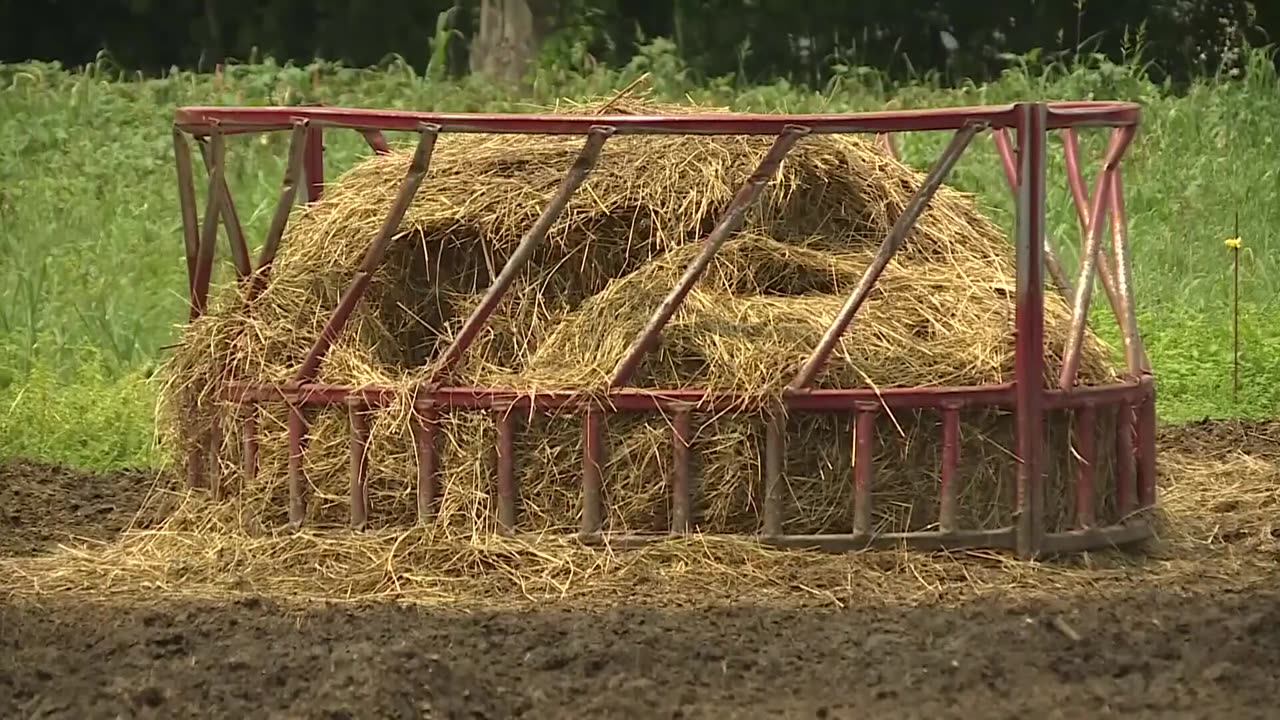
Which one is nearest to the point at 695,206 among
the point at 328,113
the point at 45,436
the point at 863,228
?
the point at 863,228

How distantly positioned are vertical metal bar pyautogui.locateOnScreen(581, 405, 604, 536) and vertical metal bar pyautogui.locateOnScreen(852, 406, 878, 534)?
79cm

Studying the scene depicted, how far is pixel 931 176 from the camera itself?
6227 mm

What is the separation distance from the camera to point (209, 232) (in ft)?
22.5

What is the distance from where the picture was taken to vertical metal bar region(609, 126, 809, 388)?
6133 millimetres

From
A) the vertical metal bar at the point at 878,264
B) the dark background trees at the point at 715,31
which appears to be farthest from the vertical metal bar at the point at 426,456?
the dark background trees at the point at 715,31

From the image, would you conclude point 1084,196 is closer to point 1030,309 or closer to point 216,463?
point 1030,309

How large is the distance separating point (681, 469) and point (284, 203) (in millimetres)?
1561

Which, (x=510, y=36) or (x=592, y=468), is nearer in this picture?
(x=592, y=468)

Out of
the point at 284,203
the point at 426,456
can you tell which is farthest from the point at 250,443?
the point at 284,203

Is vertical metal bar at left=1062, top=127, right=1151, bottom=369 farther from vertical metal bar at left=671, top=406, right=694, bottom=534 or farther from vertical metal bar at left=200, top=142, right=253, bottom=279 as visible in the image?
vertical metal bar at left=200, top=142, right=253, bottom=279

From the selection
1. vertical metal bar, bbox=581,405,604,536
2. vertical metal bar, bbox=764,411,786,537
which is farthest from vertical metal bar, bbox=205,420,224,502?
vertical metal bar, bbox=764,411,786,537

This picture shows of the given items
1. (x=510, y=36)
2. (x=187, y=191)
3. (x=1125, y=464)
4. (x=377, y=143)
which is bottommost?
(x=1125, y=464)

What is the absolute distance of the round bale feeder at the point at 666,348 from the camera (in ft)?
20.6

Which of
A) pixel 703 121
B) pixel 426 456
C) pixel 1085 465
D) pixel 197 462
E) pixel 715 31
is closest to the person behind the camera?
pixel 703 121
